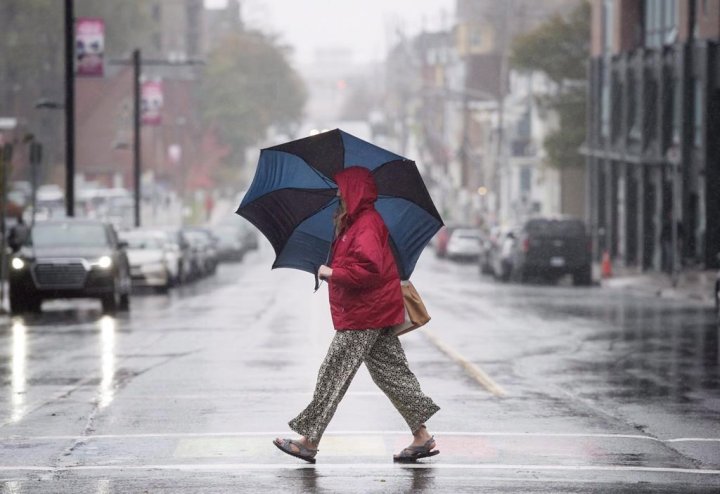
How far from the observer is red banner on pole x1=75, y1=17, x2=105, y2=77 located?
46625 millimetres

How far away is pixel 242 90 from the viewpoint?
135250mm

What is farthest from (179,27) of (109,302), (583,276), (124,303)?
(109,302)

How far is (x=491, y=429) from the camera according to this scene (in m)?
13.8

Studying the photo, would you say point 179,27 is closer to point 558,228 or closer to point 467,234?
point 467,234

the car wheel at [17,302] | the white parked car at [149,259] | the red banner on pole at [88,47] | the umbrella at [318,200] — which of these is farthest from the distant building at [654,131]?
the umbrella at [318,200]

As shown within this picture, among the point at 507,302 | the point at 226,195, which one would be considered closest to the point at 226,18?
the point at 226,195

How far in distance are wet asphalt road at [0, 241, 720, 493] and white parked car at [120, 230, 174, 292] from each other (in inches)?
519

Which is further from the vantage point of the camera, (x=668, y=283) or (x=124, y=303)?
(x=668, y=283)

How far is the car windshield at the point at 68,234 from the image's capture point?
32531mm

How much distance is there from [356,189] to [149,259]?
3310 centimetres

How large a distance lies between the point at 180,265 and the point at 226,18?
135138 millimetres

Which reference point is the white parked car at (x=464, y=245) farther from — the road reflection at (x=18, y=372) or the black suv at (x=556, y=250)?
the road reflection at (x=18, y=372)

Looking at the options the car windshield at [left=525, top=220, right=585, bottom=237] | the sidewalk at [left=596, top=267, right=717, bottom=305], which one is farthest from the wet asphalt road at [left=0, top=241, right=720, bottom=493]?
the car windshield at [left=525, top=220, right=585, bottom=237]

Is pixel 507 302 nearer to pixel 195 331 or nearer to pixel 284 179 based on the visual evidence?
pixel 195 331
